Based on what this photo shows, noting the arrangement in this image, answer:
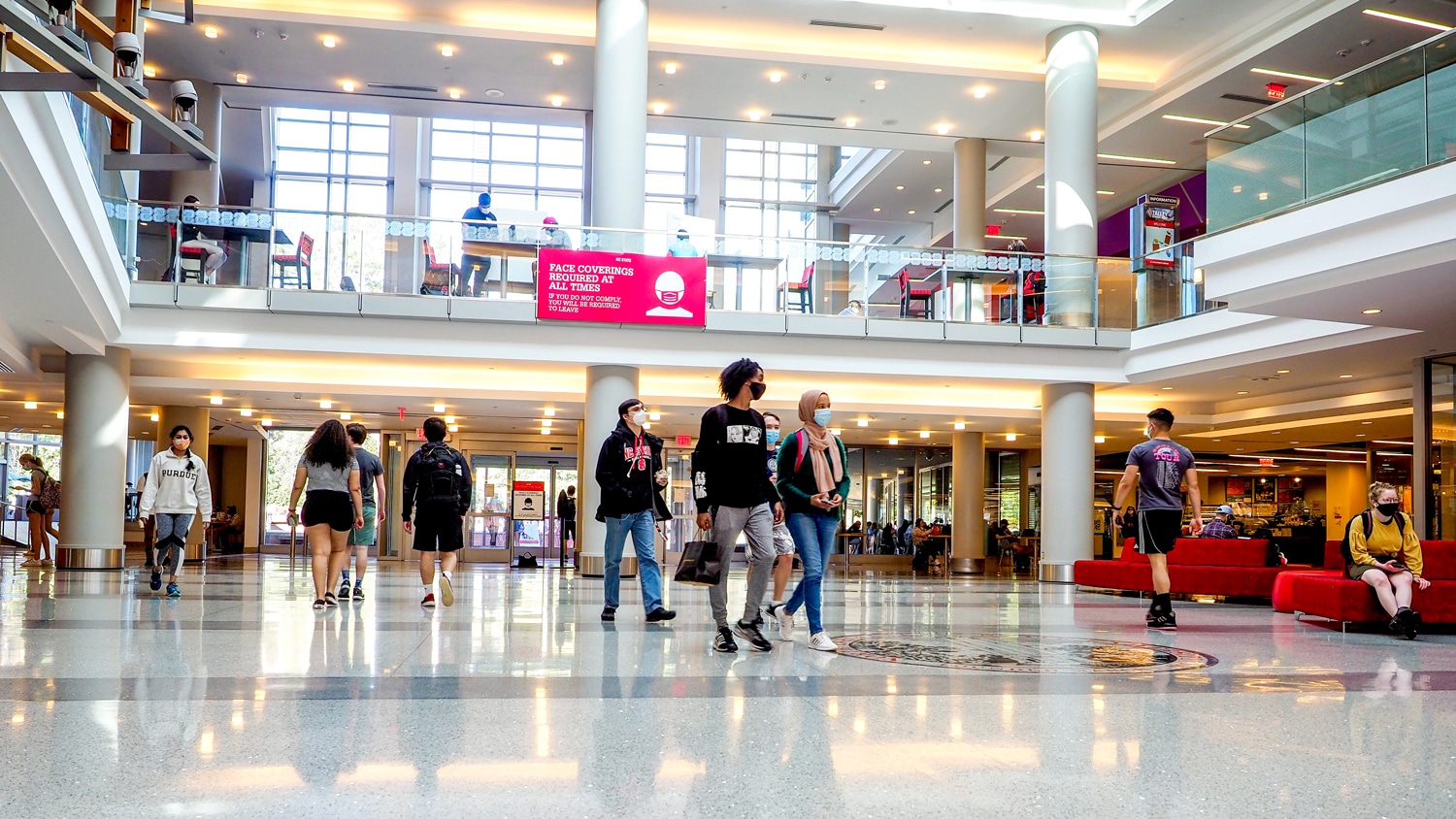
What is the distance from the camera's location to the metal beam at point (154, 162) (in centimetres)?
561

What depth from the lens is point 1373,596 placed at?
8891mm

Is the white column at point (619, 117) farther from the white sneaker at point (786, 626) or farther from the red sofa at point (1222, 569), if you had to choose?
the white sneaker at point (786, 626)

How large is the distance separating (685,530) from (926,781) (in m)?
23.7

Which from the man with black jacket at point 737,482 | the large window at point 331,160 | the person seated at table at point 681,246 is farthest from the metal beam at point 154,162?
the large window at point 331,160

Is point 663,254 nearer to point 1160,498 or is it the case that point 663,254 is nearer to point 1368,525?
point 1160,498

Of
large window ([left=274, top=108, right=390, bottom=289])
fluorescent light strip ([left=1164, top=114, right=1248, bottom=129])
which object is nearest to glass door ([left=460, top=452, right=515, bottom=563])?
large window ([left=274, top=108, right=390, bottom=289])

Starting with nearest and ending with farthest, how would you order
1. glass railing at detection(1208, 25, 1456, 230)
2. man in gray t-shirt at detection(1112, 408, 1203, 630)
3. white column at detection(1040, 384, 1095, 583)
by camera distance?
1. man in gray t-shirt at detection(1112, 408, 1203, 630)
2. glass railing at detection(1208, 25, 1456, 230)
3. white column at detection(1040, 384, 1095, 583)

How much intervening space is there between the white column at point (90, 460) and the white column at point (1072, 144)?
1430 centimetres

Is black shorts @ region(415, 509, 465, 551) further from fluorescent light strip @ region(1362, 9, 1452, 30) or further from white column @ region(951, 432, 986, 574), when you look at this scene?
white column @ region(951, 432, 986, 574)

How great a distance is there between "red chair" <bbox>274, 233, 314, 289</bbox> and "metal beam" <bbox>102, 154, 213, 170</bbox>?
33.5 feet

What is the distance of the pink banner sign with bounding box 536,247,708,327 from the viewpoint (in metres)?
16.0

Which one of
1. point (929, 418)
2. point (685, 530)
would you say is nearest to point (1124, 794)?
point (929, 418)

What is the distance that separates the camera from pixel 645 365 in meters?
16.5

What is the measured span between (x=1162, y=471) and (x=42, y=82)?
7841 mm
